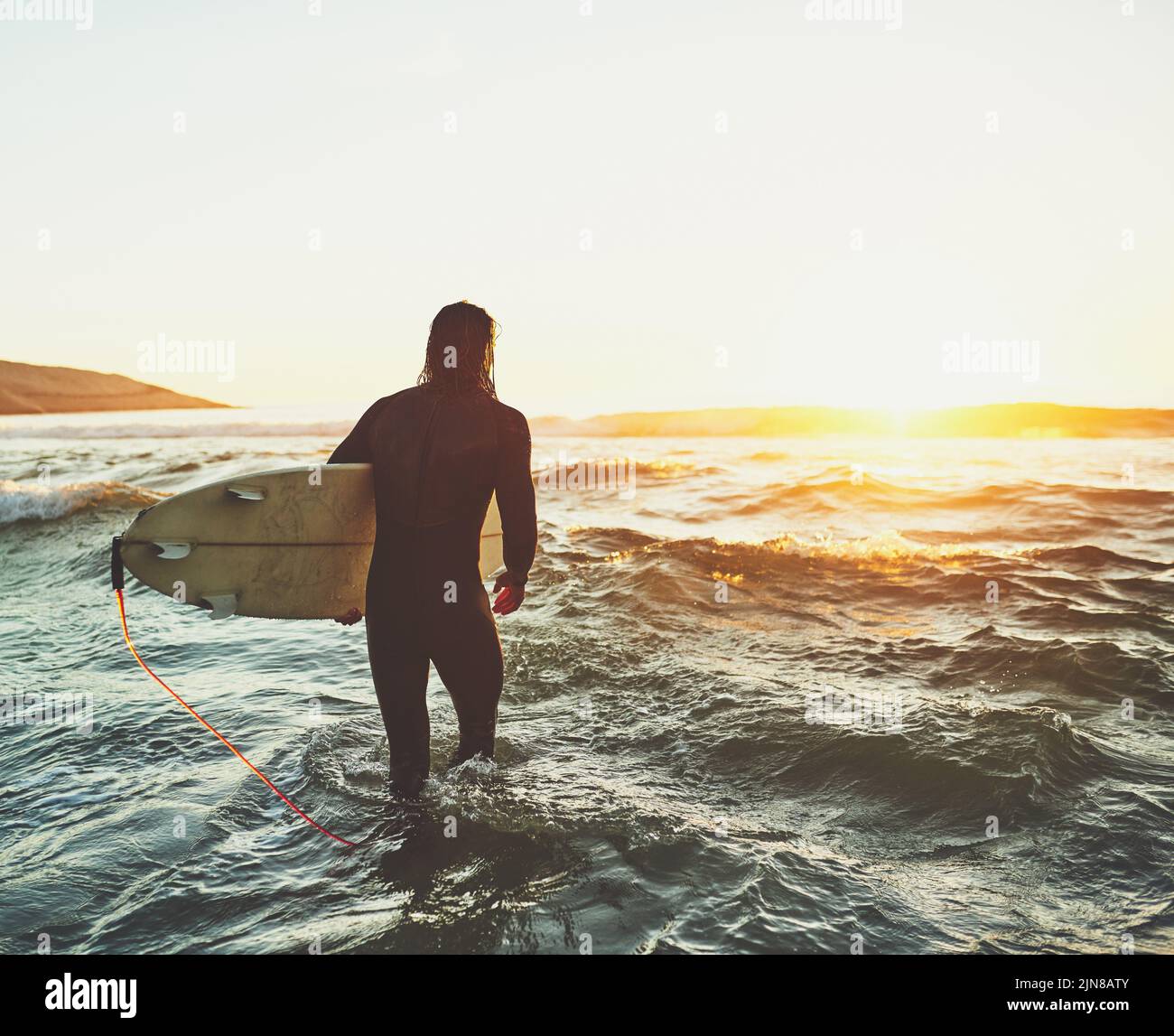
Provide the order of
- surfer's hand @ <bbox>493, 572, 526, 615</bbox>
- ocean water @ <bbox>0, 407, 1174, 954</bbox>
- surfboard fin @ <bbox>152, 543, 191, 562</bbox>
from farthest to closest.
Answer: surfboard fin @ <bbox>152, 543, 191, 562</bbox> < surfer's hand @ <bbox>493, 572, 526, 615</bbox> < ocean water @ <bbox>0, 407, 1174, 954</bbox>

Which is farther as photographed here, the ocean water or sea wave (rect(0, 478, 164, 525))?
sea wave (rect(0, 478, 164, 525))

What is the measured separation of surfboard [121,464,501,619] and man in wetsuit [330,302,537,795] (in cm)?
35

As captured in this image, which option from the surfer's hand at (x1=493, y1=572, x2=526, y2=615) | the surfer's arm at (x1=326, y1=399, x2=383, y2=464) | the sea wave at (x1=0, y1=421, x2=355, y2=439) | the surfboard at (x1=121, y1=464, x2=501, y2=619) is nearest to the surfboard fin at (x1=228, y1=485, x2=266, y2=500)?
the surfboard at (x1=121, y1=464, x2=501, y2=619)

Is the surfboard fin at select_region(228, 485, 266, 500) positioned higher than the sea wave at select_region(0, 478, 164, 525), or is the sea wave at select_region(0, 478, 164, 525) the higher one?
the surfboard fin at select_region(228, 485, 266, 500)

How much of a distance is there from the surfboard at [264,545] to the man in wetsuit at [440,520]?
0.35m

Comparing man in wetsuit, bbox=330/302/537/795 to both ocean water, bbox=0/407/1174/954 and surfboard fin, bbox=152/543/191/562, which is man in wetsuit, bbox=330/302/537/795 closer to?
ocean water, bbox=0/407/1174/954

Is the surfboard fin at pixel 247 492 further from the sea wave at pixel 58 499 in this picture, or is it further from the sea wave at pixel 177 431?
the sea wave at pixel 177 431

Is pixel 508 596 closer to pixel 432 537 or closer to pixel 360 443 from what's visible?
pixel 432 537

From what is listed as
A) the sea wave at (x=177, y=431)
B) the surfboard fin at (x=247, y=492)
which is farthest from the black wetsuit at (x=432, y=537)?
the sea wave at (x=177, y=431)

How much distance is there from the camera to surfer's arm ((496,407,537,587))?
10.7 ft

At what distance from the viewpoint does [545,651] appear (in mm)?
6434
